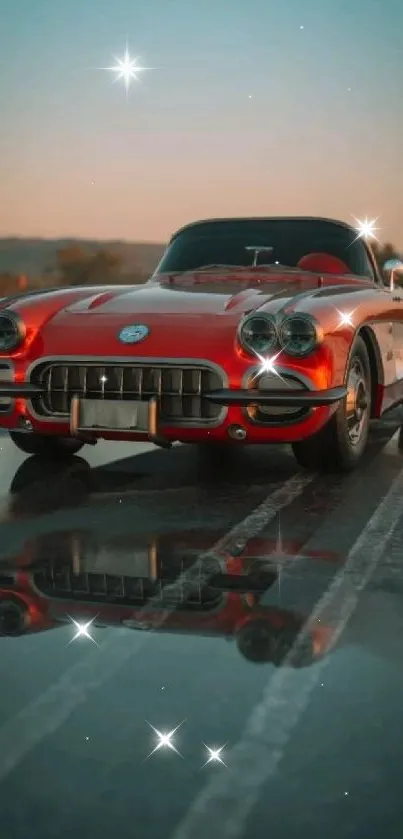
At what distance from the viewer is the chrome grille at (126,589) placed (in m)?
3.67

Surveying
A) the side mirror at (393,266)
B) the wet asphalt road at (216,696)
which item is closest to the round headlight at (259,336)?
the wet asphalt road at (216,696)

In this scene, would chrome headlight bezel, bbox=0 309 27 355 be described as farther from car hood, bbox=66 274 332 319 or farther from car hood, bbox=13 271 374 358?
car hood, bbox=66 274 332 319

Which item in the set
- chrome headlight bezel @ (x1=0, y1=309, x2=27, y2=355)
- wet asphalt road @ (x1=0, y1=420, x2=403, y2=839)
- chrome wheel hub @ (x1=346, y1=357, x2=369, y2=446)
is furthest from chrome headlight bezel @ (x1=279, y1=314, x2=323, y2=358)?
chrome headlight bezel @ (x1=0, y1=309, x2=27, y2=355)

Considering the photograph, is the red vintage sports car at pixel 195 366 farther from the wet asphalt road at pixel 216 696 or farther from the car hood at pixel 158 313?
the wet asphalt road at pixel 216 696

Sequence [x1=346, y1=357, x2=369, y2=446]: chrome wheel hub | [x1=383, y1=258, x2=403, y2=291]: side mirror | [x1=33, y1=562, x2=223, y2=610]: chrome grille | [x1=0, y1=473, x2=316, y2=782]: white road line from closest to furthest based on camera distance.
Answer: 1. [x1=0, y1=473, x2=316, y2=782]: white road line
2. [x1=33, y1=562, x2=223, y2=610]: chrome grille
3. [x1=346, y1=357, x2=369, y2=446]: chrome wheel hub
4. [x1=383, y1=258, x2=403, y2=291]: side mirror

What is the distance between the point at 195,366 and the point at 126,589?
1.93 meters

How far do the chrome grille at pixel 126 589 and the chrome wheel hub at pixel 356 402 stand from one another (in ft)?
8.20

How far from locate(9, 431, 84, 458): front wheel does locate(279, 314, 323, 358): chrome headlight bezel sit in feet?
5.82

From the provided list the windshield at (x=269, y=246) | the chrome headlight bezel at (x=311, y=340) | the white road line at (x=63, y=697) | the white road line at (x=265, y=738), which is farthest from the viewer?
the windshield at (x=269, y=246)

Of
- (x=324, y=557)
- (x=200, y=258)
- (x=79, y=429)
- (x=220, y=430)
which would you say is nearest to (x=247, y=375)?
(x=220, y=430)

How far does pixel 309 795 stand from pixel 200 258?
226 inches

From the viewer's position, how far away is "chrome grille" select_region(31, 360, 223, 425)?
5562mm

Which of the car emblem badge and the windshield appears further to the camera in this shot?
the windshield

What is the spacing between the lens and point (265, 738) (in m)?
2.51
